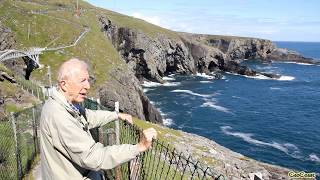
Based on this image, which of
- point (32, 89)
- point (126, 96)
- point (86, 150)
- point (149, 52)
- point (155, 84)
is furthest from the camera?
point (149, 52)

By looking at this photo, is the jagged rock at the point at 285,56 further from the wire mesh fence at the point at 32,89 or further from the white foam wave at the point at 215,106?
the wire mesh fence at the point at 32,89

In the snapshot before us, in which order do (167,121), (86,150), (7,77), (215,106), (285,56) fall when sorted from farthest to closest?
(285,56) < (215,106) < (167,121) < (7,77) < (86,150)

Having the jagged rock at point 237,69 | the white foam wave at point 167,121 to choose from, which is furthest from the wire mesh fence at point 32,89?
the jagged rock at point 237,69

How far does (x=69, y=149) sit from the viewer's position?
17.0 ft

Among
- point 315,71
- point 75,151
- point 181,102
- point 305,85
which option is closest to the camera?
point 75,151

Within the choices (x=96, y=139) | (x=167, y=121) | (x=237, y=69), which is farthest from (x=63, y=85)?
(x=237, y=69)

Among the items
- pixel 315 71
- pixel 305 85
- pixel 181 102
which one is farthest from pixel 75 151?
pixel 315 71

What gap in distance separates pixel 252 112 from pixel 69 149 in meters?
78.4

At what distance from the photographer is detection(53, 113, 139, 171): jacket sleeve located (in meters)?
5.11

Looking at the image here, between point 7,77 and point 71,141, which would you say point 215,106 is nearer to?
point 7,77

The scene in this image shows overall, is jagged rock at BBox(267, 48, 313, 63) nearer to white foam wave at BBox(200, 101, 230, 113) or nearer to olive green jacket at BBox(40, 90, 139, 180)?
white foam wave at BBox(200, 101, 230, 113)

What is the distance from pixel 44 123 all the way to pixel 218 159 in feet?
101

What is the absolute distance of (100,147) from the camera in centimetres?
519

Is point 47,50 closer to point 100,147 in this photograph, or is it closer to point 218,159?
point 218,159
